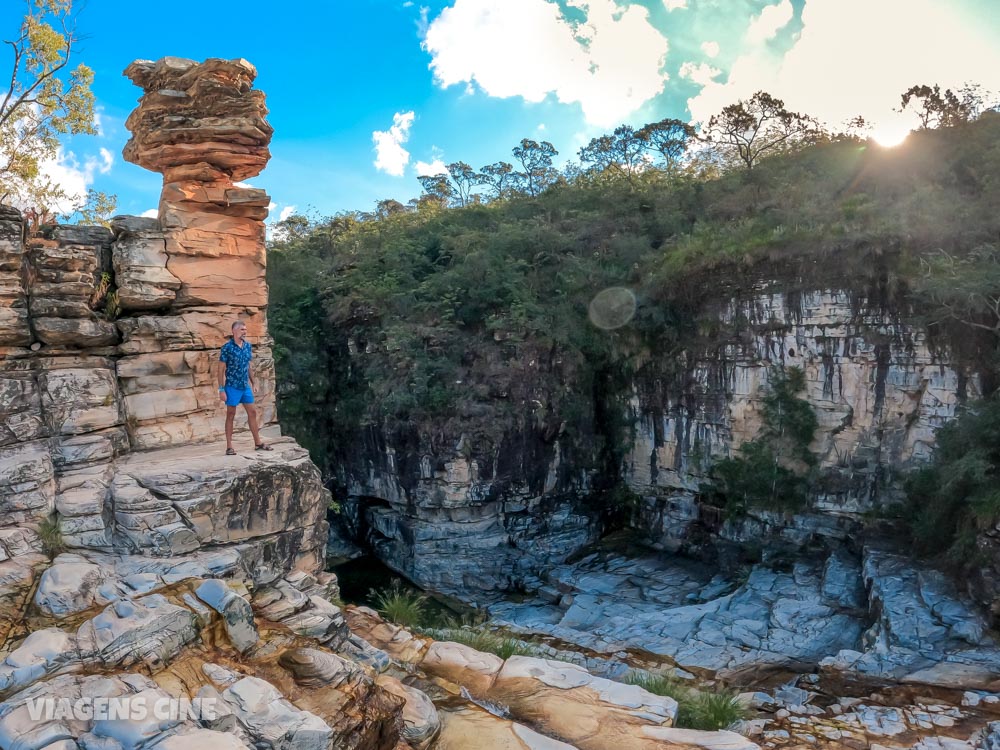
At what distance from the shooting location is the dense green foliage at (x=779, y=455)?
13.1 metres

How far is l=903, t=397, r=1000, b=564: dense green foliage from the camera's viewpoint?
966 centimetres

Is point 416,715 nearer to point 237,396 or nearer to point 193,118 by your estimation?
point 237,396

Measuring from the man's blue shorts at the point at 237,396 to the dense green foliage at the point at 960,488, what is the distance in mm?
11041

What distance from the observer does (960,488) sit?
10305mm

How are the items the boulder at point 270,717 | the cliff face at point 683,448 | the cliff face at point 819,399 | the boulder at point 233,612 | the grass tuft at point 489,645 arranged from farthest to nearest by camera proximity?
the cliff face at point 683,448
the cliff face at point 819,399
the grass tuft at point 489,645
the boulder at point 233,612
the boulder at point 270,717

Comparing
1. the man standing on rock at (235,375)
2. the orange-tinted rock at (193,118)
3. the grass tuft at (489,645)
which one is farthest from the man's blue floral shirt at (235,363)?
the grass tuft at (489,645)

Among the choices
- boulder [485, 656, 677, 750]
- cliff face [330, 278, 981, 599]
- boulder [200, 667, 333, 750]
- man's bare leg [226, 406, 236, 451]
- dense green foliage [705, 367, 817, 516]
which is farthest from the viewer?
dense green foliage [705, 367, 817, 516]

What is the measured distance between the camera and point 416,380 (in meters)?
14.6

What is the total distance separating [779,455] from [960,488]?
3535 millimetres

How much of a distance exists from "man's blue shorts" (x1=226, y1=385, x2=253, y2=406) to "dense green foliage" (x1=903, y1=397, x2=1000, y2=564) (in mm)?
11041

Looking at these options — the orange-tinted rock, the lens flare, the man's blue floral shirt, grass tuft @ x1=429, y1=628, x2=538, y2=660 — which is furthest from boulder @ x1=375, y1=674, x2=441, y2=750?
the lens flare

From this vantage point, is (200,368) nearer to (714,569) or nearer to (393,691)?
Answer: (393,691)

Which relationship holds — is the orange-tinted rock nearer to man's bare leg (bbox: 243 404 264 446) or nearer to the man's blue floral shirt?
the man's blue floral shirt

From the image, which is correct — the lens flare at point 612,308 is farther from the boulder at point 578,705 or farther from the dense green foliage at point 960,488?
the boulder at point 578,705
